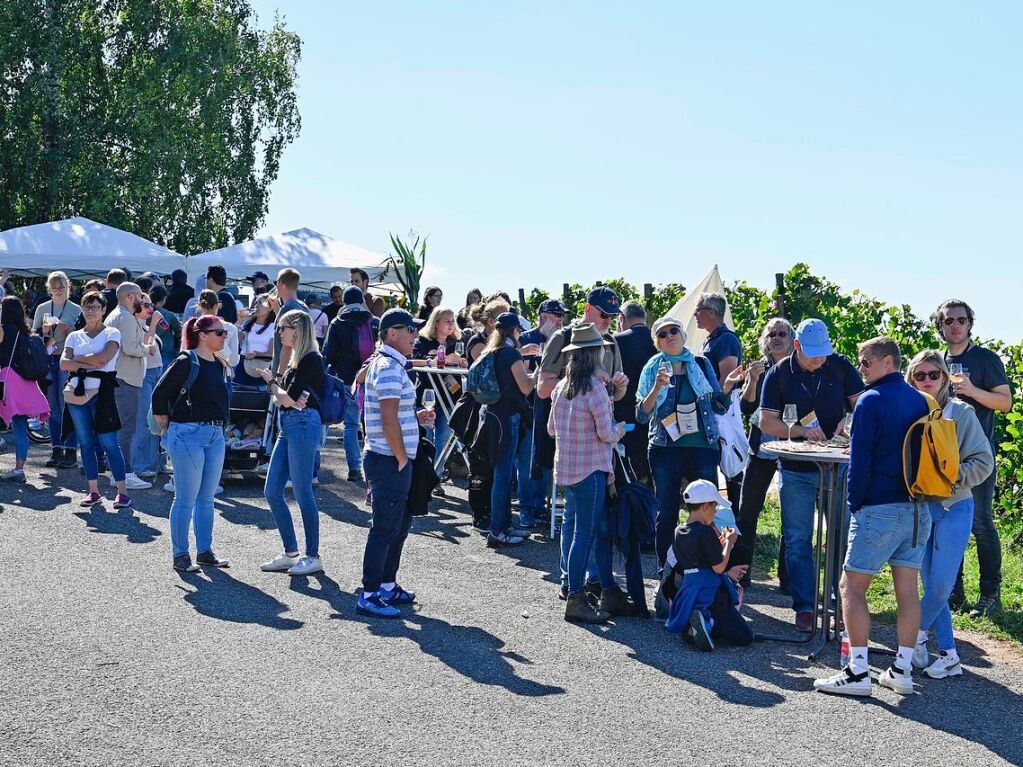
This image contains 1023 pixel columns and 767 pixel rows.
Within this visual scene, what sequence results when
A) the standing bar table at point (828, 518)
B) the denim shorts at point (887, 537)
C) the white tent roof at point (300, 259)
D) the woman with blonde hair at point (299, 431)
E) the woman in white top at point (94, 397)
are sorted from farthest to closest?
1. the white tent roof at point (300, 259)
2. the woman in white top at point (94, 397)
3. the woman with blonde hair at point (299, 431)
4. the standing bar table at point (828, 518)
5. the denim shorts at point (887, 537)

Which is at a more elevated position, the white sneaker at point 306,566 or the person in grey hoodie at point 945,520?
the person in grey hoodie at point 945,520

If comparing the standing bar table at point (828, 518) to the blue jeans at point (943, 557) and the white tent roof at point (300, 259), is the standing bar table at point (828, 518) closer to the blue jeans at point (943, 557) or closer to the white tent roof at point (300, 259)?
the blue jeans at point (943, 557)

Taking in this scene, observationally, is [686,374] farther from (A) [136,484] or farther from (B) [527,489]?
(A) [136,484]

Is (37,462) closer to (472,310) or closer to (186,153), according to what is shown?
(472,310)

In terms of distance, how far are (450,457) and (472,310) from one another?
5.75 feet

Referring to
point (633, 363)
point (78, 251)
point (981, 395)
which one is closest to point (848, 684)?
point (981, 395)

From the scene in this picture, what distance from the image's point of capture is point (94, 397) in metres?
11.1

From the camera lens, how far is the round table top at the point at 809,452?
6.53 meters

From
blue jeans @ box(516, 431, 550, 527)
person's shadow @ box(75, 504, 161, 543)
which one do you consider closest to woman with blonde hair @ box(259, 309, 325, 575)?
person's shadow @ box(75, 504, 161, 543)

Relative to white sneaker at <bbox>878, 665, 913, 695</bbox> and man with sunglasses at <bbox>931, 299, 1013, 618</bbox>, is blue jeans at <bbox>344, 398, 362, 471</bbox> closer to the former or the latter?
man with sunglasses at <bbox>931, 299, 1013, 618</bbox>

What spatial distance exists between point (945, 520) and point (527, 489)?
4542 millimetres

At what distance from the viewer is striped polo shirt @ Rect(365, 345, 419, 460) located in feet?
24.4

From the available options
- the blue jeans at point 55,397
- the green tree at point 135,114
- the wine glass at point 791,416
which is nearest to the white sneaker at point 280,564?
the wine glass at point 791,416

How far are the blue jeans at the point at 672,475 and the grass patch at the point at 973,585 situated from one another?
146 centimetres
